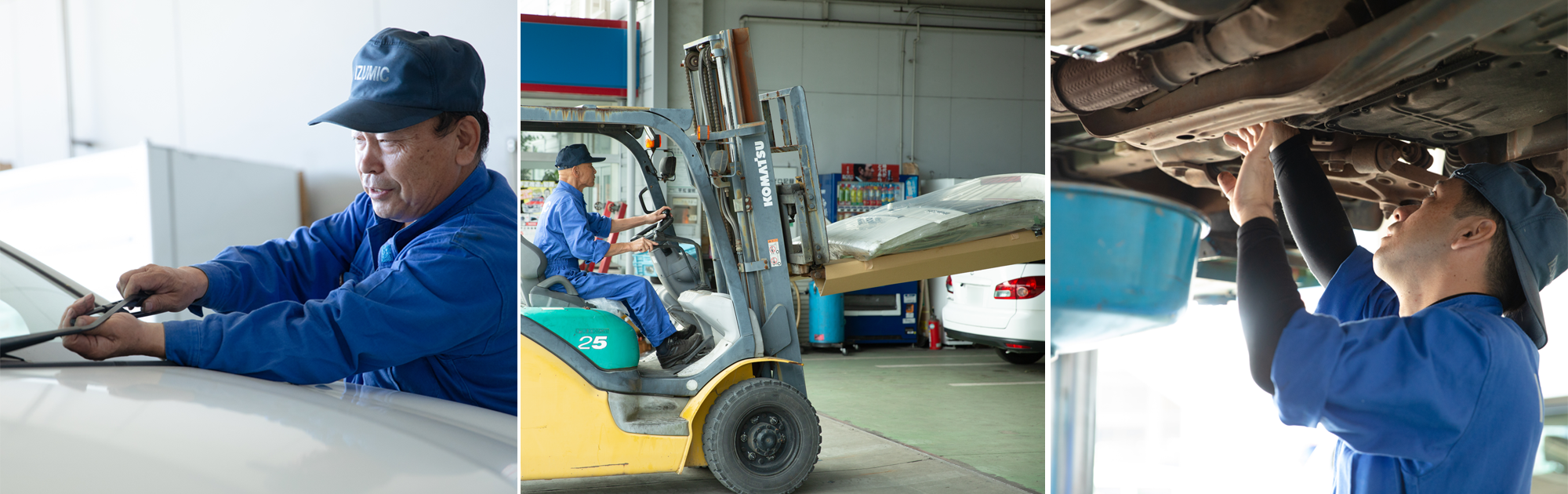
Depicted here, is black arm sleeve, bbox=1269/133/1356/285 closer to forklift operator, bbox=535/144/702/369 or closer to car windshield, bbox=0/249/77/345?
car windshield, bbox=0/249/77/345

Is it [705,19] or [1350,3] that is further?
[705,19]

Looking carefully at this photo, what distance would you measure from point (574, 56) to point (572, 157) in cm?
496

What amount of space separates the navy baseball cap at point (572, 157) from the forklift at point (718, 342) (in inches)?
9.7

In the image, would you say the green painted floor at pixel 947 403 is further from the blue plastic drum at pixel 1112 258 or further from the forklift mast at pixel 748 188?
the blue plastic drum at pixel 1112 258

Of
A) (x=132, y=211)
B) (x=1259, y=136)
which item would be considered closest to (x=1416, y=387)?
(x=1259, y=136)

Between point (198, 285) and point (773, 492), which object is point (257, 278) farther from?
point (773, 492)

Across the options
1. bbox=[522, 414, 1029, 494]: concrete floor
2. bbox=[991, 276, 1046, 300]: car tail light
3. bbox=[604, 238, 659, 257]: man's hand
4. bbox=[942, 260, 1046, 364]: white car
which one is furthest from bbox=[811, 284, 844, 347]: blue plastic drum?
bbox=[604, 238, 659, 257]: man's hand

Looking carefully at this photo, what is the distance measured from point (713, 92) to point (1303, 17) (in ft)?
8.08

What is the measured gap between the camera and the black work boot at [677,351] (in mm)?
4066

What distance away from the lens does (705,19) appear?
9.03 metres

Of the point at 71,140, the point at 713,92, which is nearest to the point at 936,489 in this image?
the point at 713,92

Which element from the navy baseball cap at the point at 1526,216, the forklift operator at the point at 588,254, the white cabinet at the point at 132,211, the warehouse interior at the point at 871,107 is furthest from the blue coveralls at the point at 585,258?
the navy baseball cap at the point at 1526,216

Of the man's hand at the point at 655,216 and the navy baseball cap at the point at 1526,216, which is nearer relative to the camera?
the navy baseball cap at the point at 1526,216

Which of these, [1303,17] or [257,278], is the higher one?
[1303,17]
